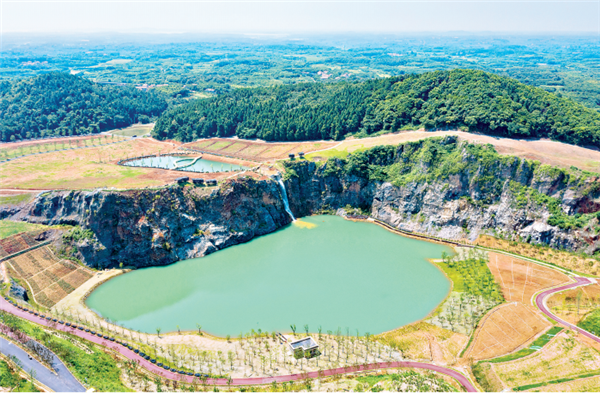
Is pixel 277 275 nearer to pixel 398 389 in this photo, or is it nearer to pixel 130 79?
pixel 398 389

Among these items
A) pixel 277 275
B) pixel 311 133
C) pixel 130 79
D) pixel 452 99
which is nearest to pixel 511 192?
pixel 452 99

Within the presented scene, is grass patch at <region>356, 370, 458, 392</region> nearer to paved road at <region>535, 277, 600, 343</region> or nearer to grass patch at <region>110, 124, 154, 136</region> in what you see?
paved road at <region>535, 277, 600, 343</region>

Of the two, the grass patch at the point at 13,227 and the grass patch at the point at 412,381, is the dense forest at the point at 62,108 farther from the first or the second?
the grass patch at the point at 412,381

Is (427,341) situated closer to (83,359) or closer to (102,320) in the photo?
(83,359)

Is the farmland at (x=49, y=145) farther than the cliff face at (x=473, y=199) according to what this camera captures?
Yes

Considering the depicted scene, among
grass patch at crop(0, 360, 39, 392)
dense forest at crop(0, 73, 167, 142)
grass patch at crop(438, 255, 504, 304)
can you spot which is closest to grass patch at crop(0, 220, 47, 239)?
grass patch at crop(0, 360, 39, 392)

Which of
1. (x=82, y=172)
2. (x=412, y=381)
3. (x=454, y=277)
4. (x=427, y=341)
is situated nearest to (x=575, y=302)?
(x=454, y=277)

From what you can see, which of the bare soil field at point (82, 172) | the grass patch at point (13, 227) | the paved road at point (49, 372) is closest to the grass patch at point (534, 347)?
the paved road at point (49, 372)
